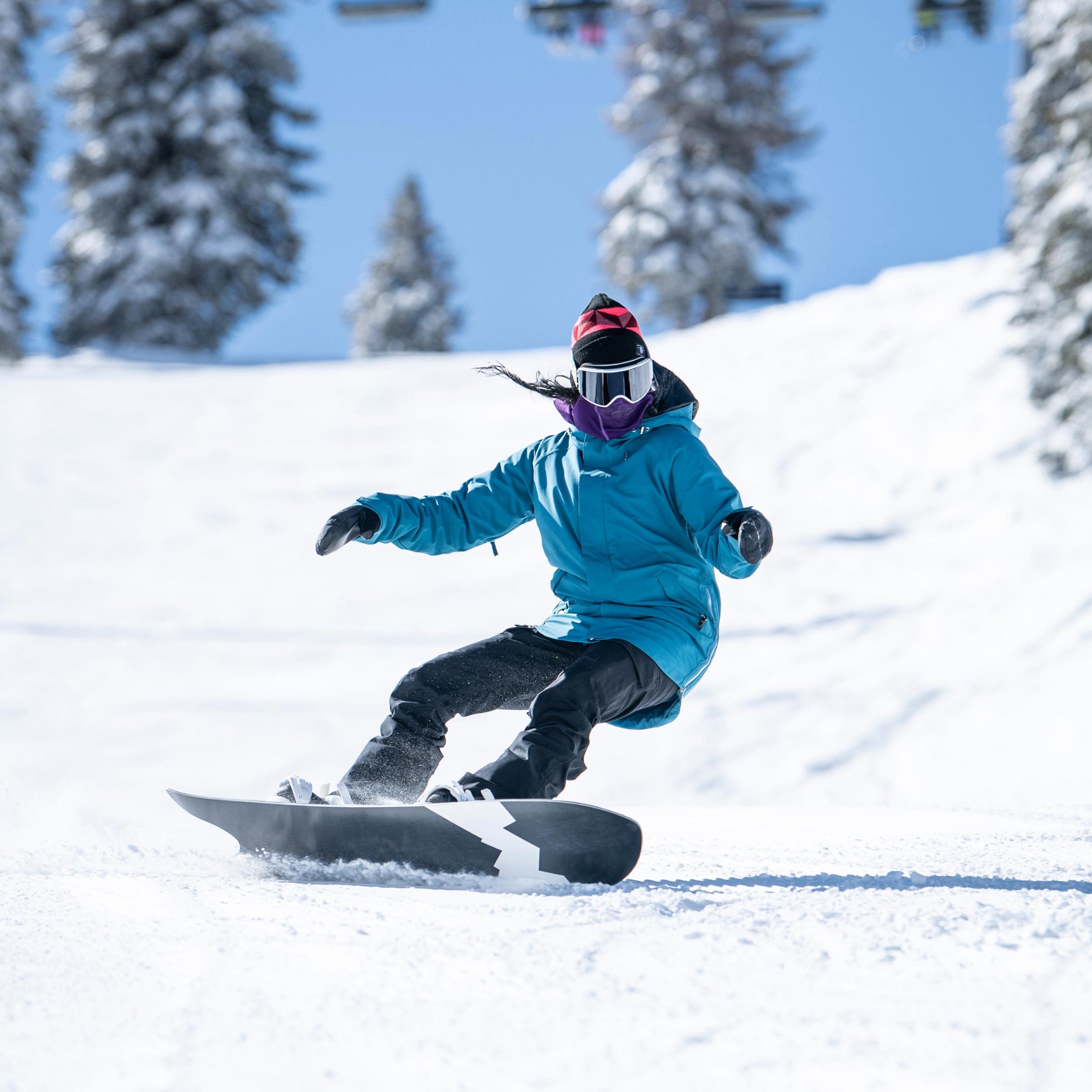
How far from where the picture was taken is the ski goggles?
283 centimetres

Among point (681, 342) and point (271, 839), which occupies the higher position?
point (681, 342)

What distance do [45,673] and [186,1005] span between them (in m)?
5.46

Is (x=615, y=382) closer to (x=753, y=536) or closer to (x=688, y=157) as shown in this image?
(x=753, y=536)

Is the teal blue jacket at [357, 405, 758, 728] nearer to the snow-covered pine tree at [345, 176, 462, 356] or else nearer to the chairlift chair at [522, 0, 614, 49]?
the chairlift chair at [522, 0, 614, 49]

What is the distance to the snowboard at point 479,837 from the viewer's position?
7.74 feet

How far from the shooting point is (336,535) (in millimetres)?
2838

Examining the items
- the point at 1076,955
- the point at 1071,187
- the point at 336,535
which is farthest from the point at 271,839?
the point at 1071,187

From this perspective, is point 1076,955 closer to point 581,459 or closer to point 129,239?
point 581,459

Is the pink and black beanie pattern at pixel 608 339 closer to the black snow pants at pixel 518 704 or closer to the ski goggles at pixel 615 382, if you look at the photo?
the ski goggles at pixel 615 382

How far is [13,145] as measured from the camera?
20.5 metres

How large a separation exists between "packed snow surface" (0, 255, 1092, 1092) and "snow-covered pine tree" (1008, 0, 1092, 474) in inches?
16.3

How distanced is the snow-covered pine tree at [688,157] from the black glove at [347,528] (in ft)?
63.9

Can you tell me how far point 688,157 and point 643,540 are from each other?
70.2ft

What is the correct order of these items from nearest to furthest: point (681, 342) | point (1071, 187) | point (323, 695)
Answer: point (323, 695)
point (1071, 187)
point (681, 342)
